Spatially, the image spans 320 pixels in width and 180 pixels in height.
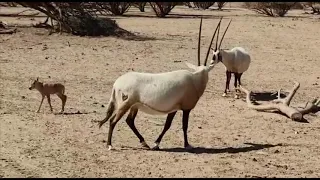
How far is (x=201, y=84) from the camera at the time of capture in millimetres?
8906

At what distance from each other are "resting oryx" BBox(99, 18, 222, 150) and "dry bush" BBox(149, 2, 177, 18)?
103 ft

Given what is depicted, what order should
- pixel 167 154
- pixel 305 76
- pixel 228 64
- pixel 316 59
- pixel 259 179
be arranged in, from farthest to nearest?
pixel 316 59, pixel 305 76, pixel 228 64, pixel 167 154, pixel 259 179

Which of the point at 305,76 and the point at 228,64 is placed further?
the point at 305,76

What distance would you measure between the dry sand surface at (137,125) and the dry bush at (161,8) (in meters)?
19.2

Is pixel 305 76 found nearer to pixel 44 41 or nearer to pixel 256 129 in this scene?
pixel 256 129

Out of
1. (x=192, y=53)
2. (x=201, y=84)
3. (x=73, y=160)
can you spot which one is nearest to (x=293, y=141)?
(x=201, y=84)

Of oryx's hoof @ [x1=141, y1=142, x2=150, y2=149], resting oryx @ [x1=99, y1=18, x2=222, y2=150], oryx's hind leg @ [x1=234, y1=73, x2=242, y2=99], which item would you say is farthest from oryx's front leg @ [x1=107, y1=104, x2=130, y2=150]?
oryx's hind leg @ [x1=234, y1=73, x2=242, y2=99]

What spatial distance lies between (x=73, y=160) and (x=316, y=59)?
13767 millimetres

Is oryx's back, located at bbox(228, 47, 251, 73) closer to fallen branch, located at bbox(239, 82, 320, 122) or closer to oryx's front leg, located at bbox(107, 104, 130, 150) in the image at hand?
fallen branch, located at bbox(239, 82, 320, 122)

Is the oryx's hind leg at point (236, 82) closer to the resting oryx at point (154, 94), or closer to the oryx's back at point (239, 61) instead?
the oryx's back at point (239, 61)

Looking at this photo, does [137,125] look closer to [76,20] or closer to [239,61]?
[239,61]

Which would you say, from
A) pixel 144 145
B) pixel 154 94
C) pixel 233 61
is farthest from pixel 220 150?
pixel 233 61

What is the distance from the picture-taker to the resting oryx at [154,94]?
8.40 m

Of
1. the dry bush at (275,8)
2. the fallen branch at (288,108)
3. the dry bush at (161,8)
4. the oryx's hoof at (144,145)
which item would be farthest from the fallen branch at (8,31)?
the dry bush at (275,8)
